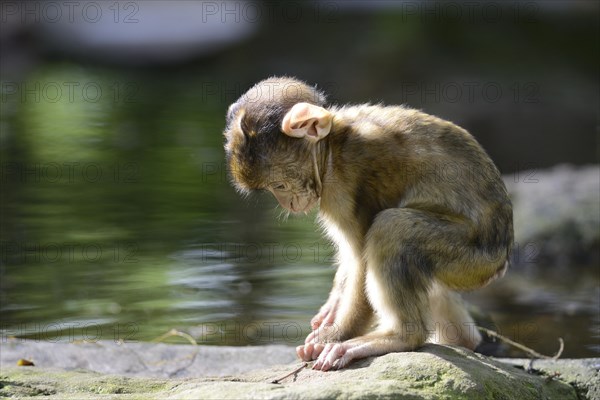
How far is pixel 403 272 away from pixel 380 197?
1.89 feet

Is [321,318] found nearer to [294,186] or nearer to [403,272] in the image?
[294,186]

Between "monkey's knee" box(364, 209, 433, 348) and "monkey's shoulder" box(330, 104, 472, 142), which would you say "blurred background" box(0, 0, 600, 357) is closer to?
"monkey's shoulder" box(330, 104, 472, 142)

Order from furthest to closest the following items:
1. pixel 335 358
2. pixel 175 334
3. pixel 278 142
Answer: pixel 175 334, pixel 278 142, pixel 335 358

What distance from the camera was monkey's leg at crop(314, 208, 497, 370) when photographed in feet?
17.5

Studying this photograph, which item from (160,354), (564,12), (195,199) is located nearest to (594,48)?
(564,12)

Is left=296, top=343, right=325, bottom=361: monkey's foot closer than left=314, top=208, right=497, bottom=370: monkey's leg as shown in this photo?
No

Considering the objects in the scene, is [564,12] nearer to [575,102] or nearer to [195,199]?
[575,102]

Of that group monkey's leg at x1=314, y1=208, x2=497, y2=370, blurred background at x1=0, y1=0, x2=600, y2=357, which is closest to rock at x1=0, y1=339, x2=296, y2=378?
blurred background at x1=0, y1=0, x2=600, y2=357

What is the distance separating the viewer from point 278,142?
5.68 m

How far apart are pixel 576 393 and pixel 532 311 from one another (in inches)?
140

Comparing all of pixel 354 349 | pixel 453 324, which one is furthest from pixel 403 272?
pixel 453 324

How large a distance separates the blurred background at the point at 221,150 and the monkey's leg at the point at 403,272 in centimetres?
301

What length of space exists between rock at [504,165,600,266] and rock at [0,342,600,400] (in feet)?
15.8

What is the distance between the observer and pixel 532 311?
9500 millimetres
